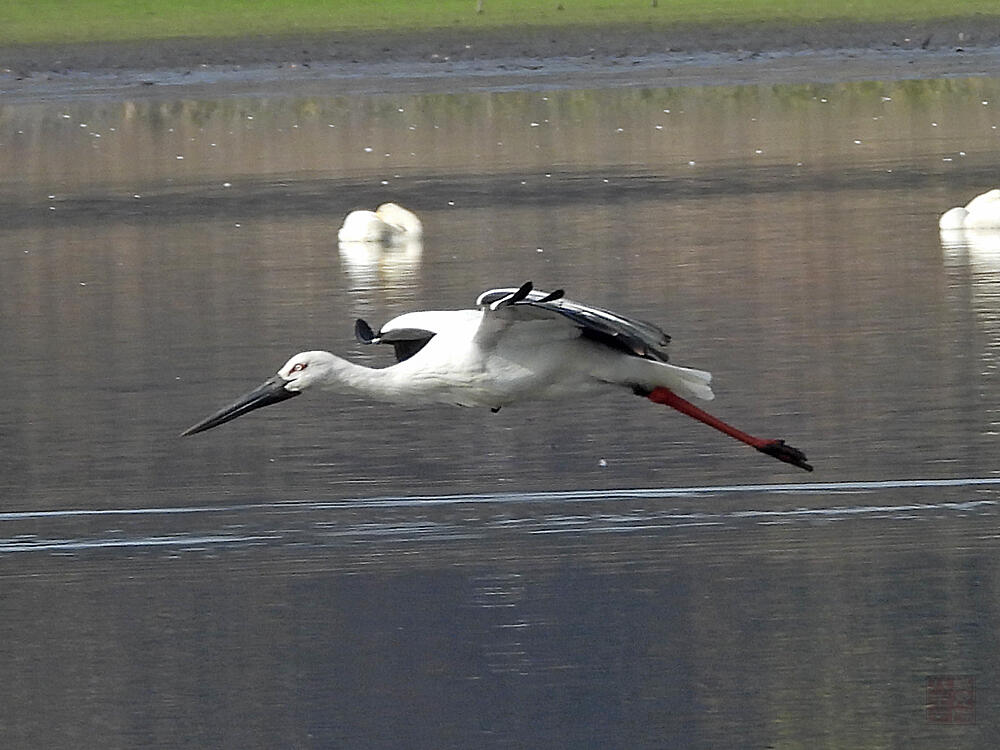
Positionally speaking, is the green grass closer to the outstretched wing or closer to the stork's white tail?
the stork's white tail

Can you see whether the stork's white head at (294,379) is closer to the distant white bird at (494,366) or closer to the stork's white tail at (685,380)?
the distant white bird at (494,366)

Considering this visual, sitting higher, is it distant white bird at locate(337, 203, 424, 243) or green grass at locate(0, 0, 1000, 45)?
green grass at locate(0, 0, 1000, 45)

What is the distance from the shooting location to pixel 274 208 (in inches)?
822

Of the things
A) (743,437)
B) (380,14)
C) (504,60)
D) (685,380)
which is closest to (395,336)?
(685,380)

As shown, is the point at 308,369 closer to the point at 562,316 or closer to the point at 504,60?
the point at 562,316

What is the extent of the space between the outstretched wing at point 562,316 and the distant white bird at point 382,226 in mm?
9167

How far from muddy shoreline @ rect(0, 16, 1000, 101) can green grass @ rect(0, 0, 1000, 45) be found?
3.81 ft

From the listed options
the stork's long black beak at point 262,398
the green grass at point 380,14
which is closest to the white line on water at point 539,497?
the stork's long black beak at point 262,398

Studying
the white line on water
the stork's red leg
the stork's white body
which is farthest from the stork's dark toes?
the stork's white body

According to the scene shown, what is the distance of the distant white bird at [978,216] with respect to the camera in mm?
16906

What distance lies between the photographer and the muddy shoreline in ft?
110

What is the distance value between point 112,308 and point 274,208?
5.79 m

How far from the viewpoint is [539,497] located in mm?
9391

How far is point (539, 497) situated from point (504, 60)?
27.9 metres
